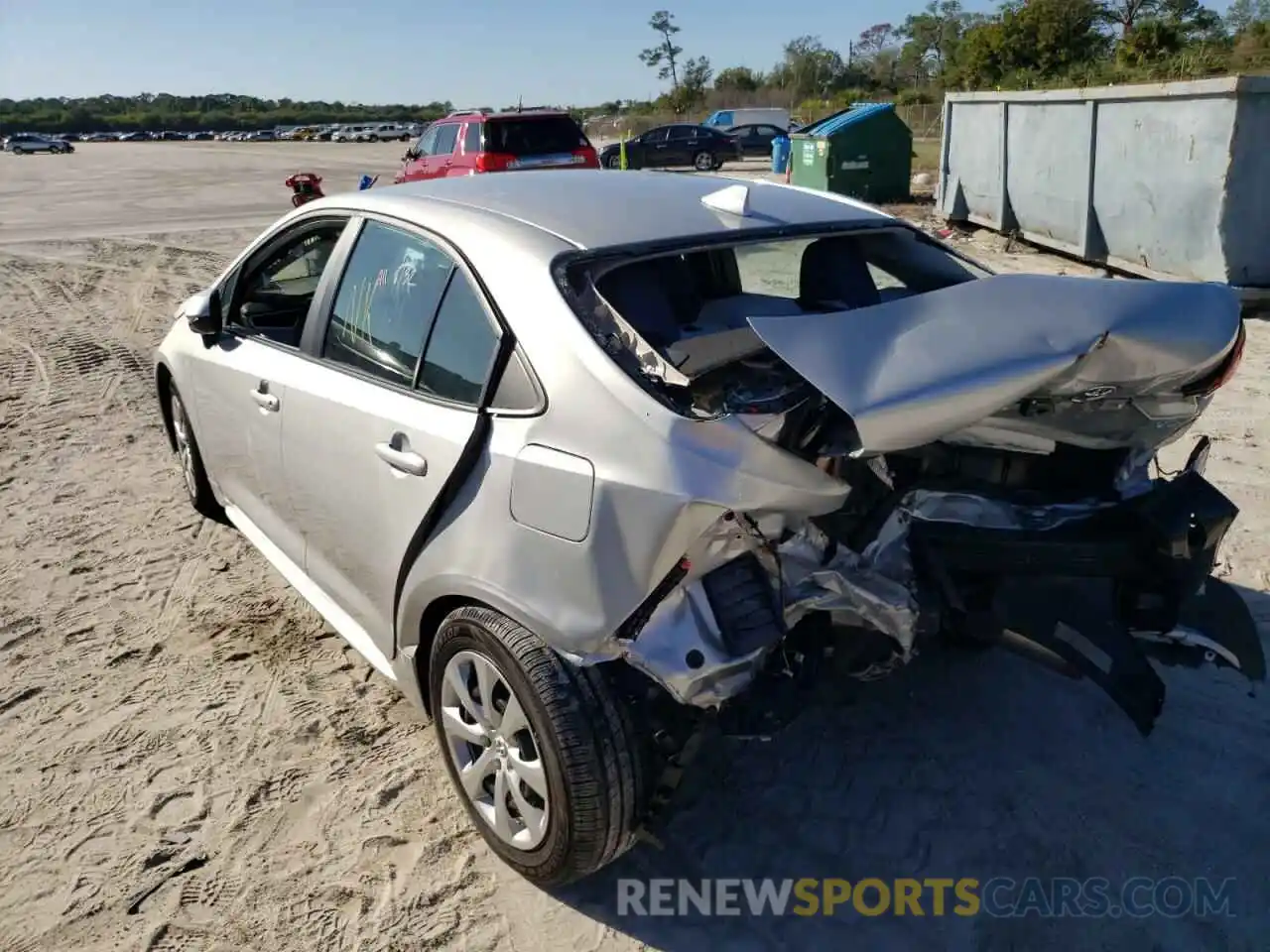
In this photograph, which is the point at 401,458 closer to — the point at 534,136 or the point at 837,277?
the point at 837,277

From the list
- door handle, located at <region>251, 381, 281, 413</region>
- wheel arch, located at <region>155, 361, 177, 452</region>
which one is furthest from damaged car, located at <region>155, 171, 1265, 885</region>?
wheel arch, located at <region>155, 361, 177, 452</region>

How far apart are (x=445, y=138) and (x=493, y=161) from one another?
63.2 inches

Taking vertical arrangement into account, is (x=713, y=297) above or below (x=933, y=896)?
above

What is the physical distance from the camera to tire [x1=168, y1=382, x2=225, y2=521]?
15.2ft

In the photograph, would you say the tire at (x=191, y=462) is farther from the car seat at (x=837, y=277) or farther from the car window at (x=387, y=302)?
the car seat at (x=837, y=277)

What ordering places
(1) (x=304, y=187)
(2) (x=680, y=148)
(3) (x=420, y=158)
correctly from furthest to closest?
(2) (x=680, y=148) < (3) (x=420, y=158) < (1) (x=304, y=187)

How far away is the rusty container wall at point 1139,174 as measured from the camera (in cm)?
819

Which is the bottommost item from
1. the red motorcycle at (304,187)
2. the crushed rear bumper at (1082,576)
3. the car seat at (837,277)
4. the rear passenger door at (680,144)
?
the rear passenger door at (680,144)

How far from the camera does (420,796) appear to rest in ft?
9.76

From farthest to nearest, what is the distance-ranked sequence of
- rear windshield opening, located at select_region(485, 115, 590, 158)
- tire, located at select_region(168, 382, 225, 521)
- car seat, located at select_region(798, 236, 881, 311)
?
rear windshield opening, located at select_region(485, 115, 590, 158) < tire, located at select_region(168, 382, 225, 521) < car seat, located at select_region(798, 236, 881, 311)

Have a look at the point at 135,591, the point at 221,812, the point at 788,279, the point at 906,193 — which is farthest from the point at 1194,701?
the point at 906,193

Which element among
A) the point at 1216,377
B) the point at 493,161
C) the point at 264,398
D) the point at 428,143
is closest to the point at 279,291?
the point at 264,398

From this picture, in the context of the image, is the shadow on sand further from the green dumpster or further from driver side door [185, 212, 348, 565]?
the green dumpster

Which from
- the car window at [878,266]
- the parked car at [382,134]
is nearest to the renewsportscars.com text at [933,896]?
the car window at [878,266]
